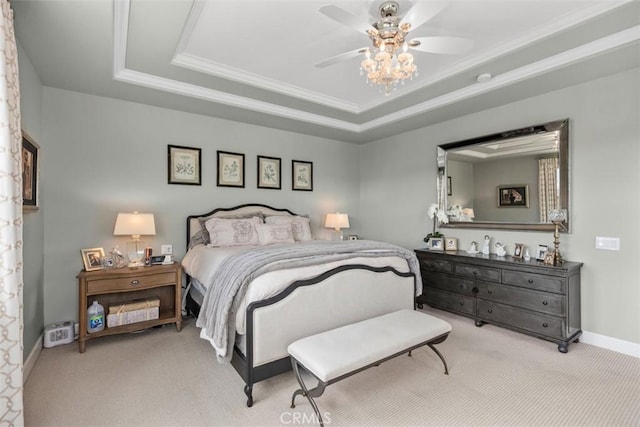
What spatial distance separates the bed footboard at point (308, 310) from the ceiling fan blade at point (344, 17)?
68.7 inches

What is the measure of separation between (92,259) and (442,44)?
12.2 feet

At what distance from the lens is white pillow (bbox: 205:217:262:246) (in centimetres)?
363

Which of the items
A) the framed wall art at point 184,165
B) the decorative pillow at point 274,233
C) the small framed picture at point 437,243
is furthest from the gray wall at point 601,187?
the framed wall art at point 184,165

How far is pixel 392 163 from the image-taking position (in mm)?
5133

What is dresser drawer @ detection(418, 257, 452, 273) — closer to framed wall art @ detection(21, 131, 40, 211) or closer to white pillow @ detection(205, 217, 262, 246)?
white pillow @ detection(205, 217, 262, 246)

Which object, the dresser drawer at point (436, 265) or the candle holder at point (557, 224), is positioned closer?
the candle holder at point (557, 224)

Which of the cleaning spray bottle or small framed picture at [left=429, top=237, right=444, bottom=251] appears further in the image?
small framed picture at [left=429, top=237, right=444, bottom=251]

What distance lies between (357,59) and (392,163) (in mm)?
2393

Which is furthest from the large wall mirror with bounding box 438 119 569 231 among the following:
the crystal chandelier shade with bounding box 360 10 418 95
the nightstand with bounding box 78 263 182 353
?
the nightstand with bounding box 78 263 182 353

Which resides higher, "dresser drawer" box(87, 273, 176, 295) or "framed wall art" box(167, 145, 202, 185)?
"framed wall art" box(167, 145, 202, 185)

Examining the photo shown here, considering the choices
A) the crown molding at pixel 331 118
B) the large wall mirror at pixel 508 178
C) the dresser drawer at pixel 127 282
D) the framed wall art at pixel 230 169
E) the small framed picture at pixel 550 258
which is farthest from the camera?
the framed wall art at pixel 230 169

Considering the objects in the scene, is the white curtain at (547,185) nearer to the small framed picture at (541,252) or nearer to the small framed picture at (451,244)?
the small framed picture at (541,252)

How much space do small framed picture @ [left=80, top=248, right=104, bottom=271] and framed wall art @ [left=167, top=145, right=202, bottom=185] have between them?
1112mm

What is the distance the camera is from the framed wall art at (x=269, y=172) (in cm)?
457
